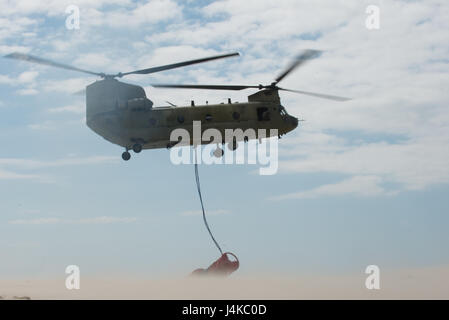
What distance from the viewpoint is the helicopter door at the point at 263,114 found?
47281mm

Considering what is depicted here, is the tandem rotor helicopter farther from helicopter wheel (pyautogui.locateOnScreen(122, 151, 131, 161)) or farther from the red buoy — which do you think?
the red buoy

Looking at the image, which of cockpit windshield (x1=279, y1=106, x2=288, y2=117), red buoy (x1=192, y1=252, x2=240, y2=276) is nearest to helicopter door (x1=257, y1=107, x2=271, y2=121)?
cockpit windshield (x1=279, y1=106, x2=288, y2=117)

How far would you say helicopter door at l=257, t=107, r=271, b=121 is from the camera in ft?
155

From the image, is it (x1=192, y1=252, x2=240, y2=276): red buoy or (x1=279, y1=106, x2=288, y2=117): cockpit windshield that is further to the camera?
(x1=279, y1=106, x2=288, y2=117): cockpit windshield

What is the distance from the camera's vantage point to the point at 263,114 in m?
47.4

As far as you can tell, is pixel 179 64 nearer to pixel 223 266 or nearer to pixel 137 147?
pixel 137 147

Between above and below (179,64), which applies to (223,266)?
below

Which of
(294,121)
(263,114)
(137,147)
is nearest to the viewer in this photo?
(137,147)

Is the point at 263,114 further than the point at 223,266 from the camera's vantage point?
Yes

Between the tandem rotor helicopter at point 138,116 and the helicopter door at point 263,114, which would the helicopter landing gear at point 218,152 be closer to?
the tandem rotor helicopter at point 138,116

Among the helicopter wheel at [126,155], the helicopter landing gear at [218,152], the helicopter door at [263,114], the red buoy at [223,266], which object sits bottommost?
the red buoy at [223,266]

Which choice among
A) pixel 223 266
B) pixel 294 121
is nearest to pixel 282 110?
pixel 294 121

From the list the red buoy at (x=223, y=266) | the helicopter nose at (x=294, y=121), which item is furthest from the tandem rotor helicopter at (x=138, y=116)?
the red buoy at (x=223, y=266)

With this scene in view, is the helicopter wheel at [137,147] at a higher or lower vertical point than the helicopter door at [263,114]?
lower
